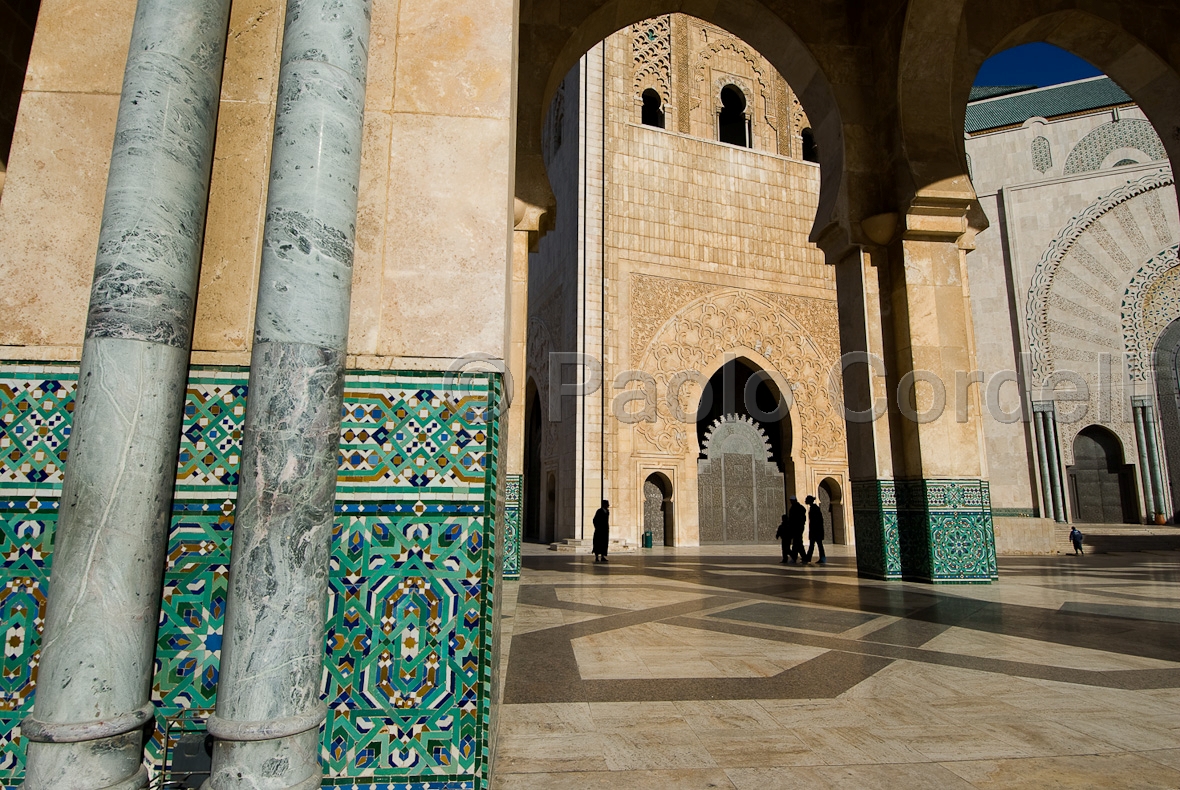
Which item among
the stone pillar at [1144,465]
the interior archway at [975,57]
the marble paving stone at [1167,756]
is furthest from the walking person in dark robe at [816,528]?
the stone pillar at [1144,465]

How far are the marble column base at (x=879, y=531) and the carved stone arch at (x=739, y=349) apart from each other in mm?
6005

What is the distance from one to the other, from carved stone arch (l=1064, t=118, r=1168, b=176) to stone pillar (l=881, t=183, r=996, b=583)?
10.1m

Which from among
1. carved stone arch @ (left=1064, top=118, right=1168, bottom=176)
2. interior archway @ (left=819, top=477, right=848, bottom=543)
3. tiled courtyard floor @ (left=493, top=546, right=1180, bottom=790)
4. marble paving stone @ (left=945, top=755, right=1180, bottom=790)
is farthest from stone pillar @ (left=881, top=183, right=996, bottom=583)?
carved stone arch @ (left=1064, top=118, right=1168, bottom=176)

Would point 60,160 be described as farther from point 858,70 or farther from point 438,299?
point 858,70

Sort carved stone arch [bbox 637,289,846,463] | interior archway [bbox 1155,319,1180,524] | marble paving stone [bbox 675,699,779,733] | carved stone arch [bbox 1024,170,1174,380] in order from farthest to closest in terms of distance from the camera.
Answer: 1. interior archway [bbox 1155,319,1180,524]
2. carved stone arch [bbox 1024,170,1174,380]
3. carved stone arch [bbox 637,289,846,463]
4. marble paving stone [bbox 675,699,779,733]

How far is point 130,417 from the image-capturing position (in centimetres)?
131

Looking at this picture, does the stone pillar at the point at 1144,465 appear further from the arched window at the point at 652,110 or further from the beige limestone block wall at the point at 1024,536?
the arched window at the point at 652,110

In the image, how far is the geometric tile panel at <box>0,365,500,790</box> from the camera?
1363 millimetres

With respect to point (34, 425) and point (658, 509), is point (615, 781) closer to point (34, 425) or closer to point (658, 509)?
point (34, 425)

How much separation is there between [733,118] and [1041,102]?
6.46m

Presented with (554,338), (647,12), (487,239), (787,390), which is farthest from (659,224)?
(487,239)

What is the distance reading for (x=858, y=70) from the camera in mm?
5355

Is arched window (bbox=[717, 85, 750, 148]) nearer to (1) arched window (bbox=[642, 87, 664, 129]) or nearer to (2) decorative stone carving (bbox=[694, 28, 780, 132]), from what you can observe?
(2) decorative stone carving (bbox=[694, 28, 780, 132])

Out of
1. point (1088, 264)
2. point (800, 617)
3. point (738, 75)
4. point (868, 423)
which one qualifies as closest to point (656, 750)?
point (800, 617)
